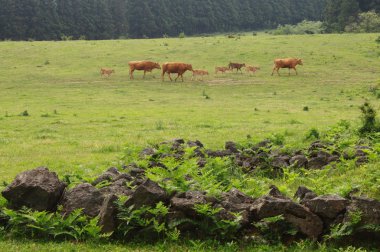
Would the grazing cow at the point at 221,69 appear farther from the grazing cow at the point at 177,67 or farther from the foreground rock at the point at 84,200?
the foreground rock at the point at 84,200

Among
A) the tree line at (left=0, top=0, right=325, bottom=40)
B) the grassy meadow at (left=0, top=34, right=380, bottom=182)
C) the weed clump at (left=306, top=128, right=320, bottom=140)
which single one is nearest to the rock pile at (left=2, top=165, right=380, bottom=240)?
the grassy meadow at (left=0, top=34, right=380, bottom=182)

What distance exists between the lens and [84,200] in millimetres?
8258

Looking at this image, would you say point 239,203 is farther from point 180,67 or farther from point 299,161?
point 180,67

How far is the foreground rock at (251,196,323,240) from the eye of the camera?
7520 mm

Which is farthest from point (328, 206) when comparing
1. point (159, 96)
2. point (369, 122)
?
point (159, 96)

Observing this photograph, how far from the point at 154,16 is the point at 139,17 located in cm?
339

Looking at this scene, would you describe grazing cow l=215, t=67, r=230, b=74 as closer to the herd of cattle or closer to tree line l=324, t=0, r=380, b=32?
the herd of cattle

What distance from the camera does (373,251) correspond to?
23.3ft

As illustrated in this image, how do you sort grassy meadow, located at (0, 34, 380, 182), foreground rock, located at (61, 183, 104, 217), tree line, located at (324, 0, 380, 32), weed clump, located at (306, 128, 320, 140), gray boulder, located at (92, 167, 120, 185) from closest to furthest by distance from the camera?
foreground rock, located at (61, 183, 104, 217) → gray boulder, located at (92, 167, 120, 185) → weed clump, located at (306, 128, 320, 140) → grassy meadow, located at (0, 34, 380, 182) → tree line, located at (324, 0, 380, 32)

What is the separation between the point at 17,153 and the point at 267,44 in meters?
39.0

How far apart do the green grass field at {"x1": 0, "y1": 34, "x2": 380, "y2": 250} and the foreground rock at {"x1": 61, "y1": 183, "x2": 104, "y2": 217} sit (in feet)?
8.39

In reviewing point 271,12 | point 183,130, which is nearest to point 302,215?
point 183,130

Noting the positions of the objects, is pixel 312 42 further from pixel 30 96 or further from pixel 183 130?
pixel 183 130

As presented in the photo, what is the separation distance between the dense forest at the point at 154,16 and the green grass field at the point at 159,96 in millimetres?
36131
